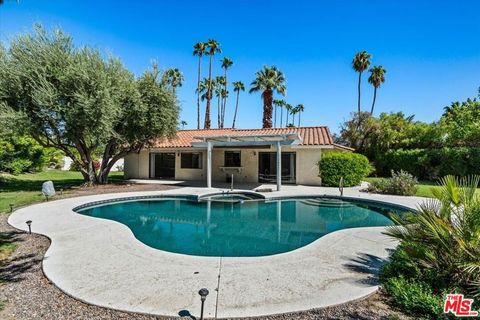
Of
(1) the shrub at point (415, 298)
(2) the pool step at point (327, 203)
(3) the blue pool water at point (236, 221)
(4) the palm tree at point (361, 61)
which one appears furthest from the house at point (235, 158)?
(4) the palm tree at point (361, 61)

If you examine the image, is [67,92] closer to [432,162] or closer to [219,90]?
[432,162]

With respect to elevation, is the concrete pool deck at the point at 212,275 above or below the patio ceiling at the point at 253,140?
below

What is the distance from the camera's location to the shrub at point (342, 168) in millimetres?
17844

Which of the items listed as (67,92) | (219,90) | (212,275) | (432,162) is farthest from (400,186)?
(219,90)

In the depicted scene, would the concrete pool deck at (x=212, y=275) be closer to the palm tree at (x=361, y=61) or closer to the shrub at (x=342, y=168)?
the shrub at (x=342, y=168)

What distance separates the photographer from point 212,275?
4.82 m

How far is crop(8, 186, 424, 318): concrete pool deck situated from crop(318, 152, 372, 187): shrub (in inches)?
437

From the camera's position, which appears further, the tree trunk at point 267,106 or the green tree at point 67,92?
the tree trunk at point 267,106

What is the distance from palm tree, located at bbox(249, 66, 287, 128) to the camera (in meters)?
31.9

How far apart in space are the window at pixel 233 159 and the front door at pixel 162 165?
5.01m

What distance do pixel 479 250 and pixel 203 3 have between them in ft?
51.2

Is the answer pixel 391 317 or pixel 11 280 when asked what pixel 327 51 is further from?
pixel 11 280

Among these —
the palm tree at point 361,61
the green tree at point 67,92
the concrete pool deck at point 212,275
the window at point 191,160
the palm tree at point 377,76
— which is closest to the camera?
the concrete pool deck at point 212,275

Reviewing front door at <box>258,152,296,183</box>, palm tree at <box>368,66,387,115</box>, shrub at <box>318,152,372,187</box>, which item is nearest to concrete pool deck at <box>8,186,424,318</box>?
shrub at <box>318,152,372,187</box>
